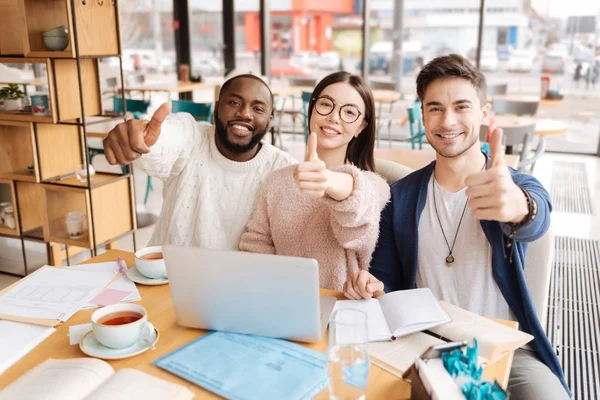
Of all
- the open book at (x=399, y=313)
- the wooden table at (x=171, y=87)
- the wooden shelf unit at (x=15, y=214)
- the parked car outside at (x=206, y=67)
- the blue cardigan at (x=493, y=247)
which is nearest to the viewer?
the open book at (x=399, y=313)

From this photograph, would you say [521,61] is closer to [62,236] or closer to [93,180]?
[93,180]

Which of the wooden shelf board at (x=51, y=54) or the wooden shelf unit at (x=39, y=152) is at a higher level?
the wooden shelf board at (x=51, y=54)

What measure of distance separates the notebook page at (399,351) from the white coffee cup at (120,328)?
0.48 meters

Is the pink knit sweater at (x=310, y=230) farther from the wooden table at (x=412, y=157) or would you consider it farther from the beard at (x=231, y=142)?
the wooden table at (x=412, y=157)

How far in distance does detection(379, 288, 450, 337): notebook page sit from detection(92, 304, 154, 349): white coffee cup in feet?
1.78

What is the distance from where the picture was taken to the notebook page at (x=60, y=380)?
3.01 ft

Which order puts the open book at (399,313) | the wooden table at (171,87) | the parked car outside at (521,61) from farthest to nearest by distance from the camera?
the parked car outside at (521,61), the wooden table at (171,87), the open book at (399,313)

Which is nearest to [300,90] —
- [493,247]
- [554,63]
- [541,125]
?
[541,125]

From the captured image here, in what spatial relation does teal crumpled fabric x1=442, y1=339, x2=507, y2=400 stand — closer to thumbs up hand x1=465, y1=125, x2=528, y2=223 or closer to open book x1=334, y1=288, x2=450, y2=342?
open book x1=334, y1=288, x2=450, y2=342

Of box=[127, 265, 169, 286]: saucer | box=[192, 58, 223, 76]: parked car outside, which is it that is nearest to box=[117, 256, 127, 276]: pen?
box=[127, 265, 169, 286]: saucer

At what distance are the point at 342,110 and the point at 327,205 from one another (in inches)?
13.7

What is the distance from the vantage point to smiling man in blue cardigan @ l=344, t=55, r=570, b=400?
1357mm

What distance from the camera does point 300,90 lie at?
22.1 feet

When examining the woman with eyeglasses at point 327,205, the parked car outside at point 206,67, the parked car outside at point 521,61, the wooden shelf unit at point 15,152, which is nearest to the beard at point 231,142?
the woman with eyeglasses at point 327,205
